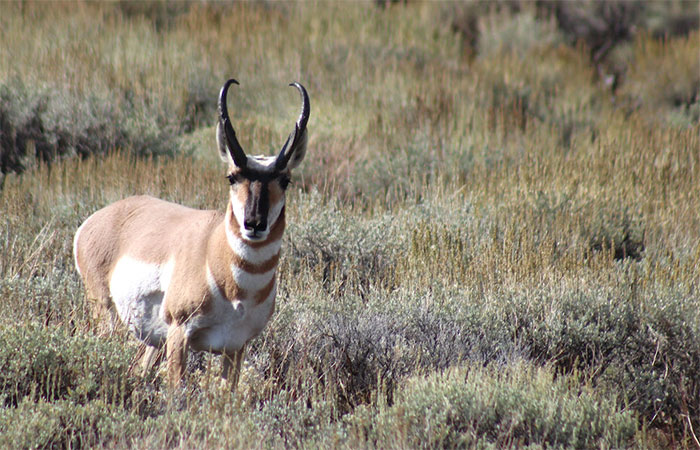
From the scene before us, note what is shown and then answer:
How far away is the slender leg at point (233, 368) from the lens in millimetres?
4730

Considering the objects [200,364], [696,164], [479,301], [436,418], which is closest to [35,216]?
[200,364]

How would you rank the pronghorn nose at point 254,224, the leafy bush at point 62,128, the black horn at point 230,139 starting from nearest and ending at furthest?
the pronghorn nose at point 254,224 < the black horn at point 230,139 < the leafy bush at point 62,128

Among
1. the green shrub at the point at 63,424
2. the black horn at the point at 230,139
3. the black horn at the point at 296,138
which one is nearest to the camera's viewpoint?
the green shrub at the point at 63,424

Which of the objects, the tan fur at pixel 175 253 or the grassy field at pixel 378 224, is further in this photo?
the grassy field at pixel 378 224

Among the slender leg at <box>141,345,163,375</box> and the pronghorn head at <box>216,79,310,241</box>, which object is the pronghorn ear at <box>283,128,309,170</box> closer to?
the pronghorn head at <box>216,79,310,241</box>

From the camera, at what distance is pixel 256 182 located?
4.38 meters

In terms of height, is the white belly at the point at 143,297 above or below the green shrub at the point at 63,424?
above

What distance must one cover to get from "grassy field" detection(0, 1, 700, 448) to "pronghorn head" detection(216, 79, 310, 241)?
39.7 inches

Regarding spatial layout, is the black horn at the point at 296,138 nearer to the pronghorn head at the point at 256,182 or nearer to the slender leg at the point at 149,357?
the pronghorn head at the point at 256,182

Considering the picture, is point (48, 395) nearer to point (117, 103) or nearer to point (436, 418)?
point (436, 418)

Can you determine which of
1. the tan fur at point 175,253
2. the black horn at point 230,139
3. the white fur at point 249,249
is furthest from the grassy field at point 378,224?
the black horn at point 230,139

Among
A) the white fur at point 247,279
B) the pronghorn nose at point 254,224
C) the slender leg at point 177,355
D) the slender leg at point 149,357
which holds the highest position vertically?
the pronghorn nose at point 254,224

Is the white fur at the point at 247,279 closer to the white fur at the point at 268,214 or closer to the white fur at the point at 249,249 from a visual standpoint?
the white fur at the point at 249,249

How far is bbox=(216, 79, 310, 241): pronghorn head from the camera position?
170 inches
